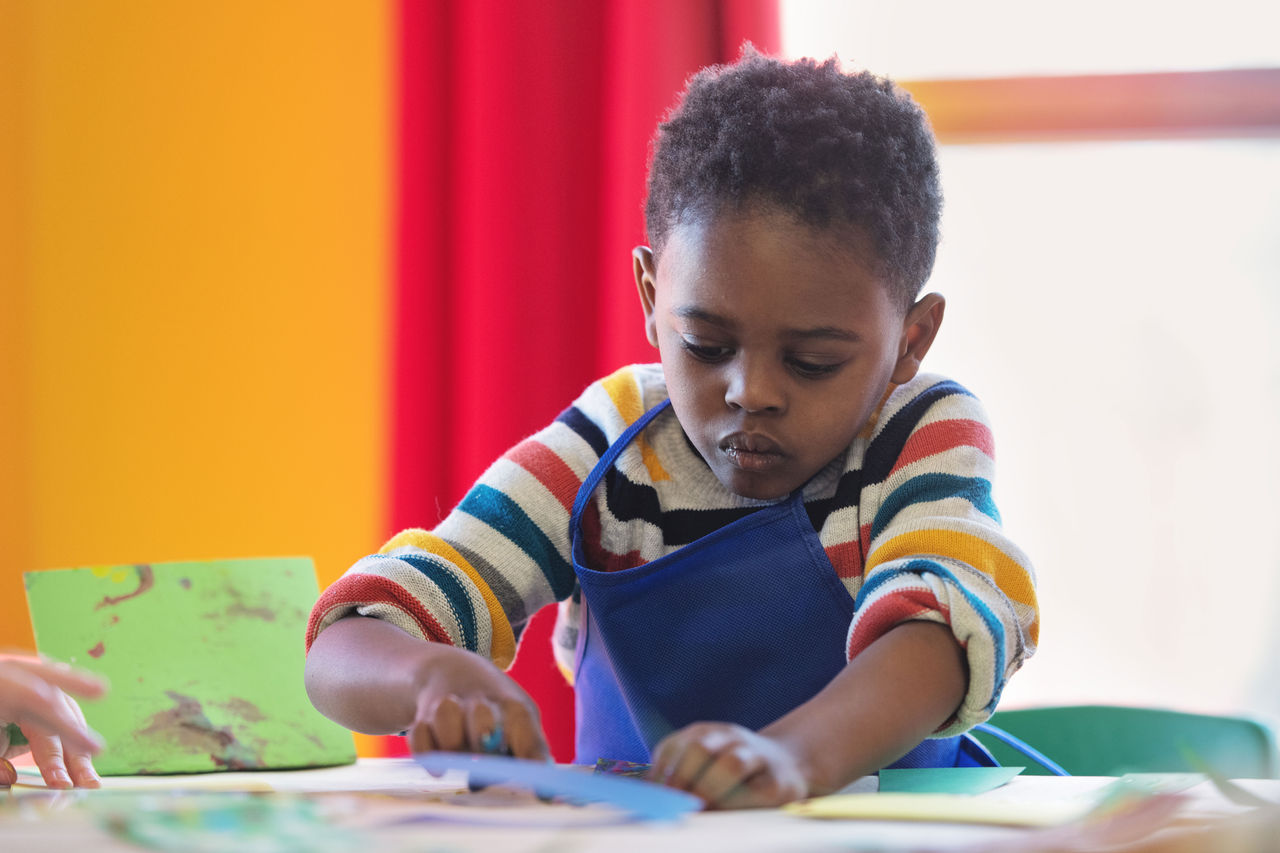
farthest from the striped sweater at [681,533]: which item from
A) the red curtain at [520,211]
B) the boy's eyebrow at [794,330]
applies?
the red curtain at [520,211]

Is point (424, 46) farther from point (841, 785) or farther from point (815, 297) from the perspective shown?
point (841, 785)

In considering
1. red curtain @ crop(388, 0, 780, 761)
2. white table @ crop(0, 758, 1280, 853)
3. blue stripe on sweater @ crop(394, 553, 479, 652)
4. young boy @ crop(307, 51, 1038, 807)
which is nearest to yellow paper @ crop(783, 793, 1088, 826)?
white table @ crop(0, 758, 1280, 853)

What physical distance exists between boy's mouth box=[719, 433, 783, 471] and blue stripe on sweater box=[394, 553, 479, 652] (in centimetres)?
20

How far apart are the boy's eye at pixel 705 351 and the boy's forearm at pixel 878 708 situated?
217 mm

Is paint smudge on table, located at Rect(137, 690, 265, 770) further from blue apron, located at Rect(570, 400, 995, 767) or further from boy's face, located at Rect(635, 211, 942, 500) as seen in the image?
boy's face, located at Rect(635, 211, 942, 500)

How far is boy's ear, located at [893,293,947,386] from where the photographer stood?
2.71ft

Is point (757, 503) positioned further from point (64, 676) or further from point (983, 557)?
point (64, 676)

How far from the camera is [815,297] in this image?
2.36ft

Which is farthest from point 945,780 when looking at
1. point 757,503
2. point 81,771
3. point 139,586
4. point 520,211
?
point 520,211

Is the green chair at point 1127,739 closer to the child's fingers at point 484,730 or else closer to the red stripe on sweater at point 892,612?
the red stripe on sweater at point 892,612

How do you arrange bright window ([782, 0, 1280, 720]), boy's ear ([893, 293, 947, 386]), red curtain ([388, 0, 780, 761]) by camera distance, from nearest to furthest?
boy's ear ([893, 293, 947, 386]) < red curtain ([388, 0, 780, 761]) < bright window ([782, 0, 1280, 720])

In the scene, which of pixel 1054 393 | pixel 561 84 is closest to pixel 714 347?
pixel 561 84

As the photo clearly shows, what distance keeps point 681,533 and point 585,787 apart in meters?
0.44

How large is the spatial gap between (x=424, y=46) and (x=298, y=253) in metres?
0.35
